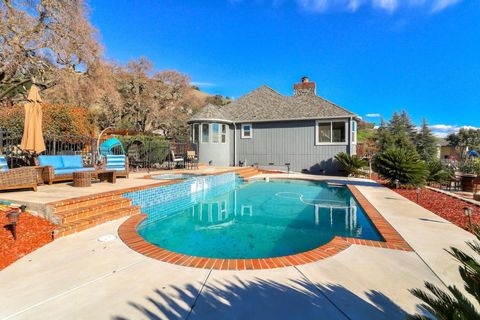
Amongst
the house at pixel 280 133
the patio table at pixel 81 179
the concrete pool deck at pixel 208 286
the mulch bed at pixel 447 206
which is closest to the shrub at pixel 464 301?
the concrete pool deck at pixel 208 286

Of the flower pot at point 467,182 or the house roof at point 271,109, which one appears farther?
the house roof at point 271,109

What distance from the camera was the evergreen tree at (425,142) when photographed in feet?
142

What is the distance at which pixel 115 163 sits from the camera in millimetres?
9672

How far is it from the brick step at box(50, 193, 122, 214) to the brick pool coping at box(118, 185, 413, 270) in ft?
3.20

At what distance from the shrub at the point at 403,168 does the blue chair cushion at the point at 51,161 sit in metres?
12.2

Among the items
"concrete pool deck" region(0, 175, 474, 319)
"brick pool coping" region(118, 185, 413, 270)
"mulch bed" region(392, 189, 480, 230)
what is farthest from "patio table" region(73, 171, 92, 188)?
"mulch bed" region(392, 189, 480, 230)

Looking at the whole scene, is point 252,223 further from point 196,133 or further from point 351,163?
point 196,133

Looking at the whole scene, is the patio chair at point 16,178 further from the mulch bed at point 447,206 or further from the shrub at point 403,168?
the shrub at point 403,168

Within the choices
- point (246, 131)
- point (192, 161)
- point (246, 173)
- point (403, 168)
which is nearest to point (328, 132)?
point (246, 131)

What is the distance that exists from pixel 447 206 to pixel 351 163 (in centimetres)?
749

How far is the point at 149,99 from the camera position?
101 feet

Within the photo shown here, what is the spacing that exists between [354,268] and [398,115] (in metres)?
70.1

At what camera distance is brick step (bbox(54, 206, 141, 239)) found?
4473mm

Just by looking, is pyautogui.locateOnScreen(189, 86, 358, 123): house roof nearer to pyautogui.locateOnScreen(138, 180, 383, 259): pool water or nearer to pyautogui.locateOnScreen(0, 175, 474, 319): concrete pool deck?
pyautogui.locateOnScreen(138, 180, 383, 259): pool water
